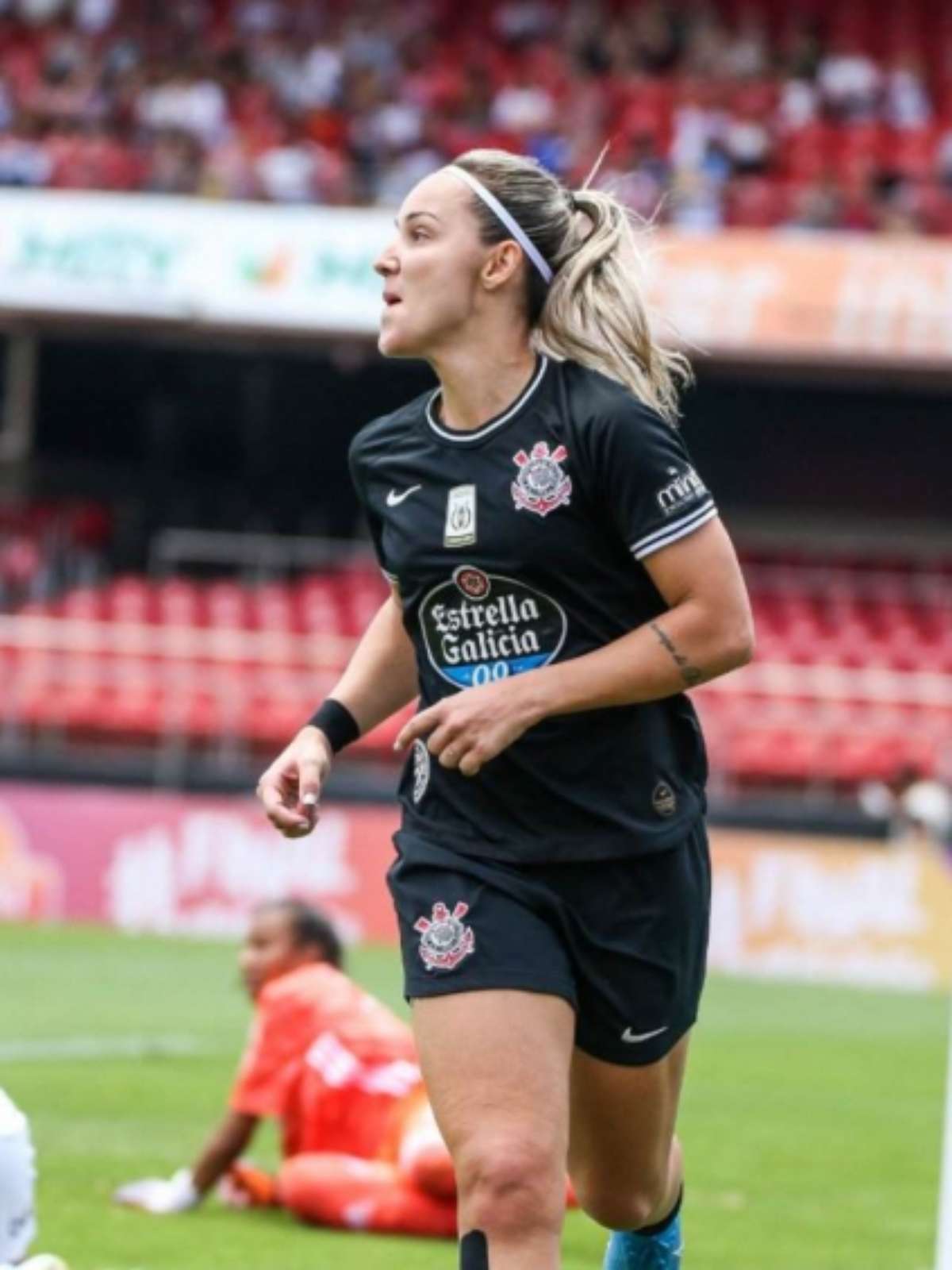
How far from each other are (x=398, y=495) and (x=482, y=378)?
0.26 m

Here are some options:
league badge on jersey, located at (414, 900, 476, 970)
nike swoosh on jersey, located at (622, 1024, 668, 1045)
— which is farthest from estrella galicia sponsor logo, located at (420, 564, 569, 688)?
nike swoosh on jersey, located at (622, 1024, 668, 1045)

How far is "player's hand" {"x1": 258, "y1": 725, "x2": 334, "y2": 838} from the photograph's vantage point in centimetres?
484

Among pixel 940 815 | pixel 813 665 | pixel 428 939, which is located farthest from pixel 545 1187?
pixel 813 665

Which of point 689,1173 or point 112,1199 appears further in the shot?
point 689,1173

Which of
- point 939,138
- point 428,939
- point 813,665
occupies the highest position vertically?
point 939,138

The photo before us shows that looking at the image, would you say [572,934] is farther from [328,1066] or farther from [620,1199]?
[328,1066]

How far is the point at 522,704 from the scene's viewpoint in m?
4.55

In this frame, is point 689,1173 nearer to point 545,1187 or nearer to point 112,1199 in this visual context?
point 112,1199

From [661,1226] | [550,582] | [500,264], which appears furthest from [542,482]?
[661,1226]

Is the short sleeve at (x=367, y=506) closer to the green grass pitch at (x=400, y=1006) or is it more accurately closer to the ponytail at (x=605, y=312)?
the ponytail at (x=605, y=312)

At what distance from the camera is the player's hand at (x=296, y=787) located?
484 centimetres

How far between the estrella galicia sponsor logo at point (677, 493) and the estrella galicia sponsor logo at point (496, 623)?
0.92ft

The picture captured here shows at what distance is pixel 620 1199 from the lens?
5.03 metres

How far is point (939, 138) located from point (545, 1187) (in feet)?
74.3
